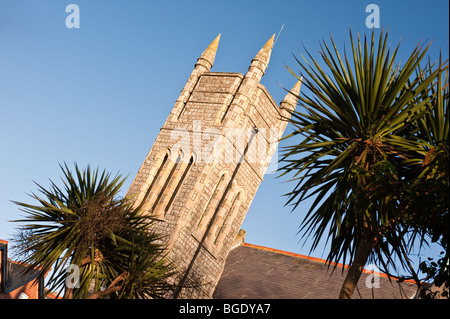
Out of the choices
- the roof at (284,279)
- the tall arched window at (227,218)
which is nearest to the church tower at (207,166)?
the tall arched window at (227,218)

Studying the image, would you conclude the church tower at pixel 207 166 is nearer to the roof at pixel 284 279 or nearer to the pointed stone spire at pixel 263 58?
the pointed stone spire at pixel 263 58

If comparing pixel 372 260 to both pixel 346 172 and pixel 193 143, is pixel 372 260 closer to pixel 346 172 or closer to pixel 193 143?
pixel 346 172

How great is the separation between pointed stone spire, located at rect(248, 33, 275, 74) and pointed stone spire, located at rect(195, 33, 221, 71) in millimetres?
2313

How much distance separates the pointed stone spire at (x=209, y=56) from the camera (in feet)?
87.1

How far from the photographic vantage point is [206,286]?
76.1 ft

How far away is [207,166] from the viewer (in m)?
23.0

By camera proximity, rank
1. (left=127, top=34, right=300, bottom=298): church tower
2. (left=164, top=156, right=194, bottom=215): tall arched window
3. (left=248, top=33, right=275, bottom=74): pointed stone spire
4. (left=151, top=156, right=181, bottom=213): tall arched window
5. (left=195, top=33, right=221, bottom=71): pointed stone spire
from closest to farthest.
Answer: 1. (left=127, top=34, right=300, bottom=298): church tower
2. (left=164, top=156, right=194, bottom=215): tall arched window
3. (left=151, top=156, right=181, bottom=213): tall arched window
4. (left=248, top=33, right=275, bottom=74): pointed stone spire
5. (left=195, top=33, right=221, bottom=71): pointed stone spire

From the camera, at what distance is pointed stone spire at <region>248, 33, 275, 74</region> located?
2525 cm

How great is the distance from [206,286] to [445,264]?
16.2m

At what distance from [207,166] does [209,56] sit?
6186mm

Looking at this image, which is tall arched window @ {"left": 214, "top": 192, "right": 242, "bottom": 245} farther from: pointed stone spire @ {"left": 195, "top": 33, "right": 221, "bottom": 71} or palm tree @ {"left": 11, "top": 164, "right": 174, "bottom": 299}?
palm tree @ {"left": 11, "top": 164, "right": 174, "bottom": 299}

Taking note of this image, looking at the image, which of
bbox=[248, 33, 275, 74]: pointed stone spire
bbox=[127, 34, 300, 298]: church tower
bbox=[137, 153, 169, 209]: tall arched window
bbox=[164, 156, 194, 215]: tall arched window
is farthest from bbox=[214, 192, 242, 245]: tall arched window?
bbox=[248, 33, 275, 74]: pointed stone spire
